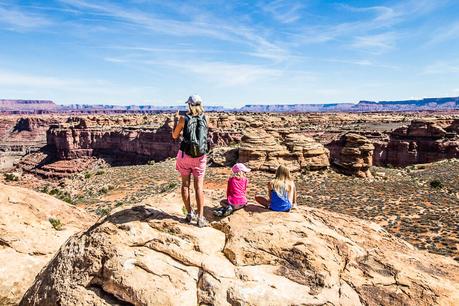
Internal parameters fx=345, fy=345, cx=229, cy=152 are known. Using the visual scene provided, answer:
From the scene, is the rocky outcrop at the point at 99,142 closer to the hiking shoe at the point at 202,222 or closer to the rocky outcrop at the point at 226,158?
the rocky outcrop at the point at 226,158

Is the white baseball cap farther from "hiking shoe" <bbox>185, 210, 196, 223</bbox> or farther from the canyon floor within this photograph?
the canyon floor

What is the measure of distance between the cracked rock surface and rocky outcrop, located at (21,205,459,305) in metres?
0.02

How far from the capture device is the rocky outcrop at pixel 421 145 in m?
62.0

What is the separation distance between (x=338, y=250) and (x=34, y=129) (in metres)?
174

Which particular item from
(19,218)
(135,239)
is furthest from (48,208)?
(135,239)

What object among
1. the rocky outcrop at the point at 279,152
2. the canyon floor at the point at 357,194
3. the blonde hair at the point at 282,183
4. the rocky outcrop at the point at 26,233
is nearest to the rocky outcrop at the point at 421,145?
the canyon floor at the point at 357,194

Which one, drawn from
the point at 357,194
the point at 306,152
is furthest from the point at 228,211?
the point at 306,152

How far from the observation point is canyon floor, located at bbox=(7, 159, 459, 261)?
20.0m

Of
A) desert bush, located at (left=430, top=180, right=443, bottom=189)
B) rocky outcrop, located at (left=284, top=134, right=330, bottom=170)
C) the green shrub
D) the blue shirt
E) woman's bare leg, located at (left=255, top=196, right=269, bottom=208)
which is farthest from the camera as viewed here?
rocky outcrop, located at (left=284, top=134, right=330, bottom=170)

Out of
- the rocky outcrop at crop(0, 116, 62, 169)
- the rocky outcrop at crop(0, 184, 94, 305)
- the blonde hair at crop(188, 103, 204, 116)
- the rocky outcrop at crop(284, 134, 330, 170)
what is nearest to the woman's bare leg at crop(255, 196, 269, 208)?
the blonde hair at crop(188, 103, 204, 116)

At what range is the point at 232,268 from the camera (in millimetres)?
5820

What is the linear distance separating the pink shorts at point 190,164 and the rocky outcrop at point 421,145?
66.6 meters

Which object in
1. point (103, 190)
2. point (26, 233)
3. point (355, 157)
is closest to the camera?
point (26, 233)

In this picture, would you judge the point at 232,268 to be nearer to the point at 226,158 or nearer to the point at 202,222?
the point at 202,222
